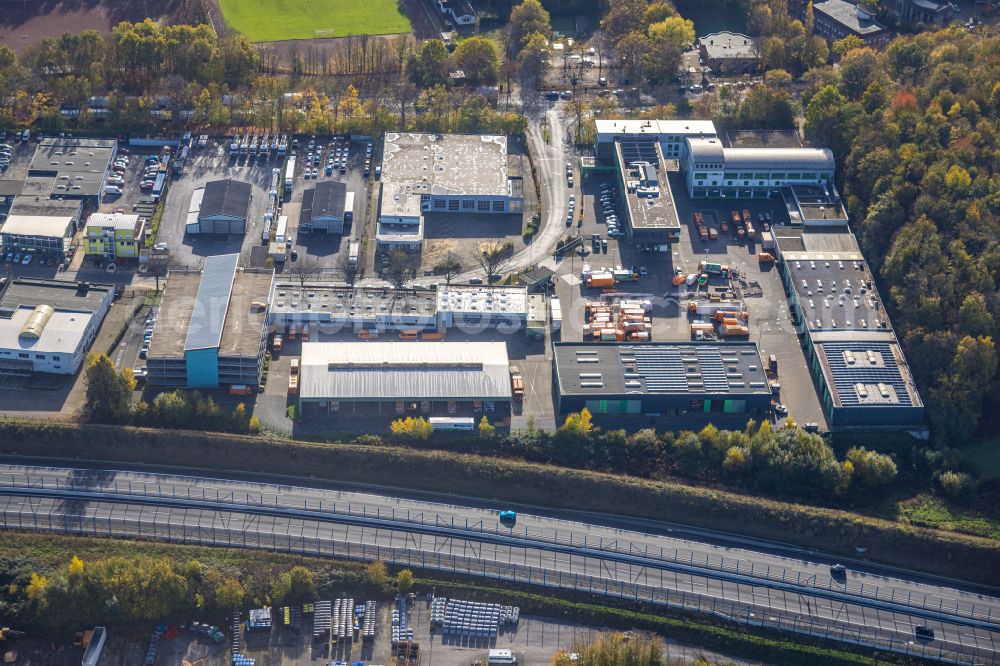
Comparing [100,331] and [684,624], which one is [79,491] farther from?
[684,624]

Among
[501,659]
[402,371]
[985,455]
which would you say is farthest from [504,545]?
[985,455]

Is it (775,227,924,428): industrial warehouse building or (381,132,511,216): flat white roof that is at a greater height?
(381,132,511,216): flat white roof

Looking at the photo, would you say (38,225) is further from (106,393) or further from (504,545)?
(504,545)

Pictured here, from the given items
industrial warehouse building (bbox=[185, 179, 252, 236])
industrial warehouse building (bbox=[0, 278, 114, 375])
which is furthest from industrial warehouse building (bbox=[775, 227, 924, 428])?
industrial warehouse building (bbox=[0, 278, 114, 375])

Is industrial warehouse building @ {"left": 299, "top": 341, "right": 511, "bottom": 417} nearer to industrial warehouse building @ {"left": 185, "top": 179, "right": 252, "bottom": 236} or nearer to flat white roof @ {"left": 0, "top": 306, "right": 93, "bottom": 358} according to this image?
industrial warehouse building @ {"left": 185, "top": 179, "right": 252, "bottom": 236}

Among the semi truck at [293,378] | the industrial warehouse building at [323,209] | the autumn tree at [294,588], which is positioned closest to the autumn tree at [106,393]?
the semi truck at [293,378]
